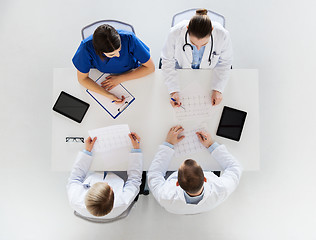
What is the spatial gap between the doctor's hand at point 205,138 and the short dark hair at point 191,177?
272mm

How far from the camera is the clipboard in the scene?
1.49 metres

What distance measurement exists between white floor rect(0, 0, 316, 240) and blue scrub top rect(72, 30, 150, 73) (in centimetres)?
75

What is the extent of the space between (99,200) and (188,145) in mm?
592

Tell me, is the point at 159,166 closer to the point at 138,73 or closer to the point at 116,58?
the point at 138,73

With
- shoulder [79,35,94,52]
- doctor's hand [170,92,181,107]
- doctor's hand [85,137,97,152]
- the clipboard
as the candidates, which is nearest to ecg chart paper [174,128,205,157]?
doctor's hand [170,92,181,107]

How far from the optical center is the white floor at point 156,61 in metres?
2.11

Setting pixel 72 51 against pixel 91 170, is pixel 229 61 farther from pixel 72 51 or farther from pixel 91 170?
pixel 72 51

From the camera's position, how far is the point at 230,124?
1.48 metres

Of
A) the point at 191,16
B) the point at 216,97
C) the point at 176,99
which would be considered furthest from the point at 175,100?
the point at 191,16

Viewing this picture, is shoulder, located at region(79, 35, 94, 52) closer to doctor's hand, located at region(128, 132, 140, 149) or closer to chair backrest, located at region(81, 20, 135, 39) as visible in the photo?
chair backrest, located at region(81, 20, 135, 39)

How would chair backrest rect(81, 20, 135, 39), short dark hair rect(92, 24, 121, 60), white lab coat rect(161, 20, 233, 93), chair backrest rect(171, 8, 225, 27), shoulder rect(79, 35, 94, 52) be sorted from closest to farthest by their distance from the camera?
short dark hair rect(92, 24, 121, 60)
shoulder rect(79, 35, 94, 52)
white lab coat rect(161, 20, 233, 93)
chair backrest rect(81, 20, 135, 39)
chair backrest rect(171, 8, 225, 27)
